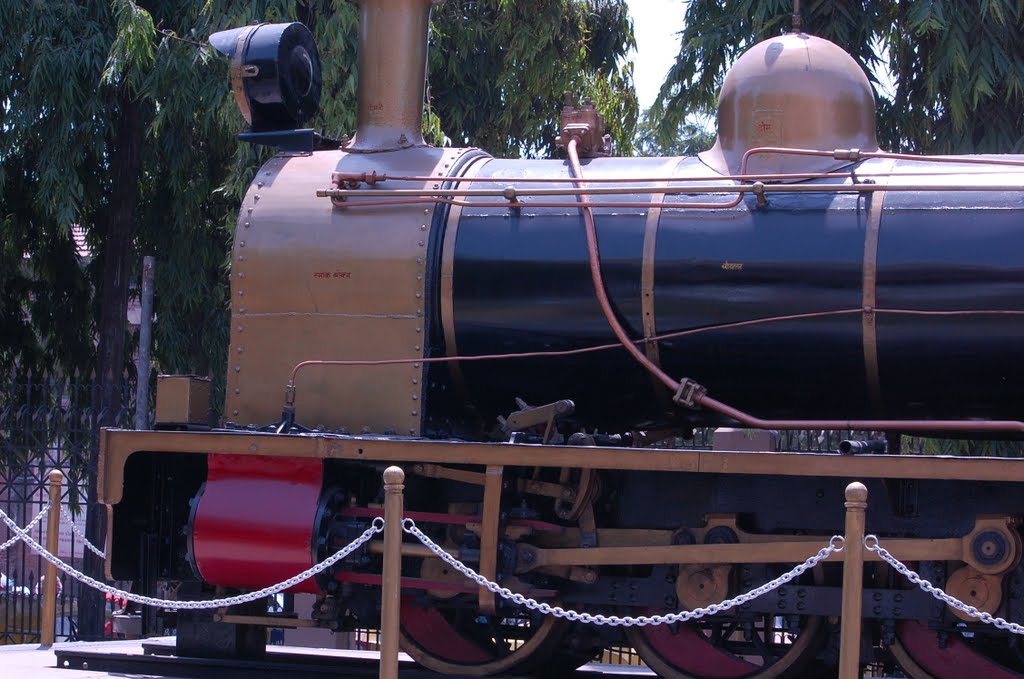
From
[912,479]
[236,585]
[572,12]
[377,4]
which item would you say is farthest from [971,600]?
[572,12]

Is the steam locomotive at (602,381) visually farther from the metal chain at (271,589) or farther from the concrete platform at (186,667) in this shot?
the concrete platform at (186,667)

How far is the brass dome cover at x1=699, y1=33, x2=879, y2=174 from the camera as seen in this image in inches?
242

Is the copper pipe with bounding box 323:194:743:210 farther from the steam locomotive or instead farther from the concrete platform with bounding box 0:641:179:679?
the concrete platform with bounding box 0:641:179:679

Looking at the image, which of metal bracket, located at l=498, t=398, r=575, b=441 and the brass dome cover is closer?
metal bracket, located at l=498, t=398, r=575, b=441

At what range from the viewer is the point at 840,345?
5707mm

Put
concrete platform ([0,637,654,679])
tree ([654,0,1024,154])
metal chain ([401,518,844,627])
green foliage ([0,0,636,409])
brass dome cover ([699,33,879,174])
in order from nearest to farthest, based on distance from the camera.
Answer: metal chain ([401,518,844,627])
brass dome cover ([699,33,879,174])
concrete platform ([0,637,654,679])
tree ([654,0,1024,154])
green foliage ([0,0,636,409])

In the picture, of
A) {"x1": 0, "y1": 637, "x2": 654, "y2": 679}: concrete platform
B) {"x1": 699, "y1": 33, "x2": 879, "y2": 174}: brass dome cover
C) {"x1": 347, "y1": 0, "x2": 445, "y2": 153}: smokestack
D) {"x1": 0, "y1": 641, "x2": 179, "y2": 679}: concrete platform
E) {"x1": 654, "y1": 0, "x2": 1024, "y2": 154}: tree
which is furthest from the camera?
{"x1": 654, "y1": 0, "x2": 1024, "y2": 154}: tree

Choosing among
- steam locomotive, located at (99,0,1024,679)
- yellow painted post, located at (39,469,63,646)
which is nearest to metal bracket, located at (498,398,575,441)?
steam locomotive, located at (99,0,1024,679)

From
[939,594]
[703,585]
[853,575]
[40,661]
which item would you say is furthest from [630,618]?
[40,661]

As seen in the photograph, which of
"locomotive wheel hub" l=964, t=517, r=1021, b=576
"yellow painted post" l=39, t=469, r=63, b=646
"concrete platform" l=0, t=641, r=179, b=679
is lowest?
"concrete platform" l=0, t=641, r=179, b=679

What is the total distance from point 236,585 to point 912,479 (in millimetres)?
3104

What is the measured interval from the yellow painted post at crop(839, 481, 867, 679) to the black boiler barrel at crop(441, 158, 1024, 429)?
1.06 m

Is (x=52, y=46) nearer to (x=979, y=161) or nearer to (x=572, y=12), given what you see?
(x=572, y=12)

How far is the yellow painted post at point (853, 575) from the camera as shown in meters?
4.81
